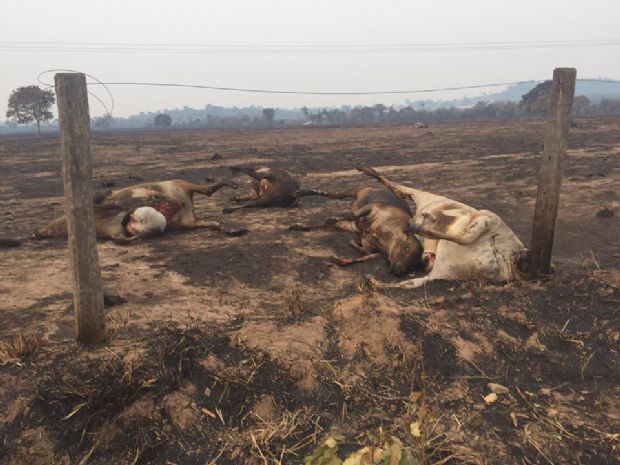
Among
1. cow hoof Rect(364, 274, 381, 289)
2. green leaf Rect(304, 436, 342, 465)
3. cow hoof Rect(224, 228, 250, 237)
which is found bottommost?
cow hoof Rect(364, 274, 381, 289)

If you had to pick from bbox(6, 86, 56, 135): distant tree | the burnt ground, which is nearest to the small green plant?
the burnt ground

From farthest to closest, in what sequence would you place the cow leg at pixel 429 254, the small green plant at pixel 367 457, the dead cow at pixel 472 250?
the cow leg at pixel 429 254 → the dead cow at pixel 472 250 → the small green plant at pixel 367 457

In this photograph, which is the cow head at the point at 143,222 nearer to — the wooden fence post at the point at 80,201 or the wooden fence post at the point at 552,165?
the wooden fence post at the point at 80,201

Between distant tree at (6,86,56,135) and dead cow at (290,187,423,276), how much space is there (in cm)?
6452

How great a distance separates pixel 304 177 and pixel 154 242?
9.93 metres

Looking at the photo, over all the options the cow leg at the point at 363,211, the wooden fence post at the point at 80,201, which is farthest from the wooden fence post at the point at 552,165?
the wooden fence post at the point at 80,201

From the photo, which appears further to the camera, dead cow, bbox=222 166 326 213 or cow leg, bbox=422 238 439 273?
dead cow, bbox=222 166 326 213

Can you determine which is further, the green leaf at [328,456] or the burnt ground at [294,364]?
the burnt ground at [294,364]

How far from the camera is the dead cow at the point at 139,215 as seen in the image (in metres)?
8.94

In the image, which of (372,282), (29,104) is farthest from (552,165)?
(29,104)

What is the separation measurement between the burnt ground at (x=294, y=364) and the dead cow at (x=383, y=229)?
312 millimetres

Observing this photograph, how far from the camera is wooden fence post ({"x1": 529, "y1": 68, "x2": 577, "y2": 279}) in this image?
18.1 ft

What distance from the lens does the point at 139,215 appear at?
29.2 feet

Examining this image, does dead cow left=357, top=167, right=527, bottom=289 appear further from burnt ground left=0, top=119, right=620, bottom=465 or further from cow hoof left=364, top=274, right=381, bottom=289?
burnt ground left=0, top=119, right=620, bottom=465
